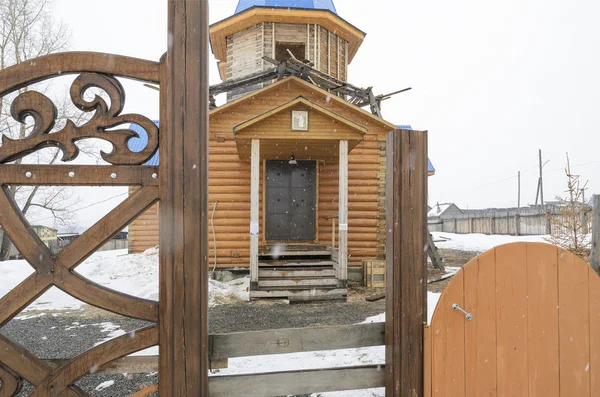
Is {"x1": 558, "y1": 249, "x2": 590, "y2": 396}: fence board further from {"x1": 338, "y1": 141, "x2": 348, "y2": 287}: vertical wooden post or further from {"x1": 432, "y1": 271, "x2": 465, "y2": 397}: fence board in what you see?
{"x1": 338, "y1": 141, "x2": 348, "y2": 287}: vertical wooden post

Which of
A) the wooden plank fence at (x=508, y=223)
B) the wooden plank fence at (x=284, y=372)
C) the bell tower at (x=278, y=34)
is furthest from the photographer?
the wooden plank fence at (x=508, y=223)

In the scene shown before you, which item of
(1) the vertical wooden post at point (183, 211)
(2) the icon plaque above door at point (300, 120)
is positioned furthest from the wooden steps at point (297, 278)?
(1) the vertical wooden post at point (183, 211)

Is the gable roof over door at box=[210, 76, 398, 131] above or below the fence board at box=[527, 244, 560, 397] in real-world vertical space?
above

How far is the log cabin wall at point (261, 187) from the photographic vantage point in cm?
963

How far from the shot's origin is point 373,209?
994 centimetres

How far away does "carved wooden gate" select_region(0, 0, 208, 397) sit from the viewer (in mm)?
1566

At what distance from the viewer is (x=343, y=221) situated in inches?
285

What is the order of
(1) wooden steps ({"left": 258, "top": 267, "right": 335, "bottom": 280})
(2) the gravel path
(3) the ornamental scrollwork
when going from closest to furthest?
(3) the ornamental scrollwork
(2) the gravel path
(1) wooden steps ({"left": 258, "top": 267, "right": 335, "bottom": 280})

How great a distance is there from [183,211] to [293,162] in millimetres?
7801

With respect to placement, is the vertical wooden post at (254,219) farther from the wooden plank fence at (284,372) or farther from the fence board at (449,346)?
the fence board at (449,346)

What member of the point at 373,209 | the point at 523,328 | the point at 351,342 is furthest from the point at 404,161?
the point at 373,209

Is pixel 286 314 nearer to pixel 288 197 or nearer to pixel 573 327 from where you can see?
pixel 288 197

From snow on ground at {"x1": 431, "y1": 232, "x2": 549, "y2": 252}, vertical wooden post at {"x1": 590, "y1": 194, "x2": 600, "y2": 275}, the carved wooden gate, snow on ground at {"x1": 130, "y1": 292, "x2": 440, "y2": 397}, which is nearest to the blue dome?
vertical wooden post at {"x1": 590, "y1": 194, "x2": 600, "y2": 275}

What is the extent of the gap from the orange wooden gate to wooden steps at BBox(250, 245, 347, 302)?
5.47 m
